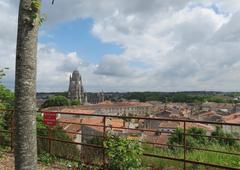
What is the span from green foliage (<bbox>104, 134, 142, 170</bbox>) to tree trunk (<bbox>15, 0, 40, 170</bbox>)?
323 cm

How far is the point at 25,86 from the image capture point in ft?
12.8

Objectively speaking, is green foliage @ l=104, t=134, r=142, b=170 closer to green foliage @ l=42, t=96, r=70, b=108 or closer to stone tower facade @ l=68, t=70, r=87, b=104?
Answer: green foliage @ l=42, t=96, r=70, b=108

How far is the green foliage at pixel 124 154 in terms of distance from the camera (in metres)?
7.00

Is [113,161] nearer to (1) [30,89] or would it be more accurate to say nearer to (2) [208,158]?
(2) [208,158]

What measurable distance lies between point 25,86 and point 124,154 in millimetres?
3532

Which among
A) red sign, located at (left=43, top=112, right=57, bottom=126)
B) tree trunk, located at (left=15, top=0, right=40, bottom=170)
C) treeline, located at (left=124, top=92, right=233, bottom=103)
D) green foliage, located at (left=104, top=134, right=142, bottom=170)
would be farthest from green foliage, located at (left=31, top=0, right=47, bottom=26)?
treeline, located at (left=124, top=92, right=233, bottom=103)

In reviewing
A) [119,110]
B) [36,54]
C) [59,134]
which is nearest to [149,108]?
[119,110]

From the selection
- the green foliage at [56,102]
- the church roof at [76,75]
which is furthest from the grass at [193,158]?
the church roof at [76,75]

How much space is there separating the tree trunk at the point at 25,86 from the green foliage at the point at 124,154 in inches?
127

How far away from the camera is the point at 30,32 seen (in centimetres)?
395

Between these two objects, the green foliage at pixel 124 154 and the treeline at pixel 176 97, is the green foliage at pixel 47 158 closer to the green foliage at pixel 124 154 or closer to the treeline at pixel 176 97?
the green foliage at pixel 124 154

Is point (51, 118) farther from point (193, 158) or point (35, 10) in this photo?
point (35, 10)

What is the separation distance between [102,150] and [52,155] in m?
2.06

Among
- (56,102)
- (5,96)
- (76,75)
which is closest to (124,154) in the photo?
(5,96)
